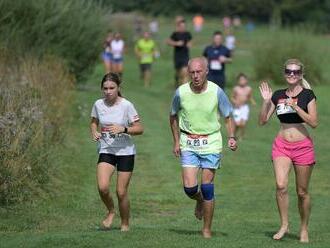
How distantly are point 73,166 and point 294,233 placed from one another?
22.4 feet

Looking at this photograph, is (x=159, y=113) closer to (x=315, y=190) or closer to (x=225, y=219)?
(x=315, y=190)

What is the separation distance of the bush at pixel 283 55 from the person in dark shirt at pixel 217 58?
39.7ft

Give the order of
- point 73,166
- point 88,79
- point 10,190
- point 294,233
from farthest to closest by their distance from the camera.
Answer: point 88,79 → point 73,166 → point 10,190 → point 294,233

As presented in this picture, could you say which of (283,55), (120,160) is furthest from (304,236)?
(283,55)

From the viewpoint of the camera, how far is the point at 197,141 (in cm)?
1052

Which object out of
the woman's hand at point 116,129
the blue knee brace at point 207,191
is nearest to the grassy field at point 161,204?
the blue knee brace at point 207,191

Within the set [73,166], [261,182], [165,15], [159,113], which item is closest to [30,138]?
[73,166]

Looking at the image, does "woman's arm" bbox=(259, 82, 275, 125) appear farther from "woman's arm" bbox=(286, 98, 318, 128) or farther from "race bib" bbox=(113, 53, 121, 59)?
"race bib" bbox=(113, 53, 121, 59)

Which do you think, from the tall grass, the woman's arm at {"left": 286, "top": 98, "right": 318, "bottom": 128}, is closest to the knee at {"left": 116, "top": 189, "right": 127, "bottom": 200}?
the woman's arm at {"left": 286, "top": 98, "right": 318, "bottom": 128}

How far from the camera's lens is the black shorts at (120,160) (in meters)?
10.9

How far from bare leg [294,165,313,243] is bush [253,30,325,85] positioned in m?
26.3

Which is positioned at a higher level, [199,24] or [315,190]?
[199,24]

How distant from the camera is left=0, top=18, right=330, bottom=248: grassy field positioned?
10.4 metres

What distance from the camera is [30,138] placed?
1496 centimetres
